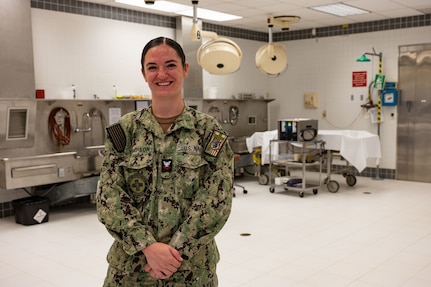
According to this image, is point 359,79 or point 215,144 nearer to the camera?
point 215,144

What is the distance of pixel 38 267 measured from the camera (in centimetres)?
426

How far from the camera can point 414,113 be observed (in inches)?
336

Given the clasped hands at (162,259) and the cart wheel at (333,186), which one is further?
the cart wheel at (333,186)

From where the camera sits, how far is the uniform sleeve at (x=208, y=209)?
62.8 inches

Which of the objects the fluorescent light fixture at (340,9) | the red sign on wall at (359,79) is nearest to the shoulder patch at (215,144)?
the fluorescent light fixture at (340,9)

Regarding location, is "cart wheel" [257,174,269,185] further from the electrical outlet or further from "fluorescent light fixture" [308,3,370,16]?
"fluorescent light fixture" [308,3,370,16]

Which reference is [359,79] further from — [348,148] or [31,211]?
[31,211]

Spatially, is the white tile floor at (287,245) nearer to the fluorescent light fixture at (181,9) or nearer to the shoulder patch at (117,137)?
the shoulder patch at (117,137)

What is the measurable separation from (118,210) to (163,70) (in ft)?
1.74

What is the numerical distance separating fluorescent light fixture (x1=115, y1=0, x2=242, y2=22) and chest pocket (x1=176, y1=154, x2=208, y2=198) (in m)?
5.89

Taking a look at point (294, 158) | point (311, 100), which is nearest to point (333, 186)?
point (294, 158)

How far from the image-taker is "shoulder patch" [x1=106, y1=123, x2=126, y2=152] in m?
1.67

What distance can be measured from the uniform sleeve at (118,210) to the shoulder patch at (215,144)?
12.8 inches

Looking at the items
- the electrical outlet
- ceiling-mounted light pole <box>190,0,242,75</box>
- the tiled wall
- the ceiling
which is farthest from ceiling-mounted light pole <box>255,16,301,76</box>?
the electrical outlet
